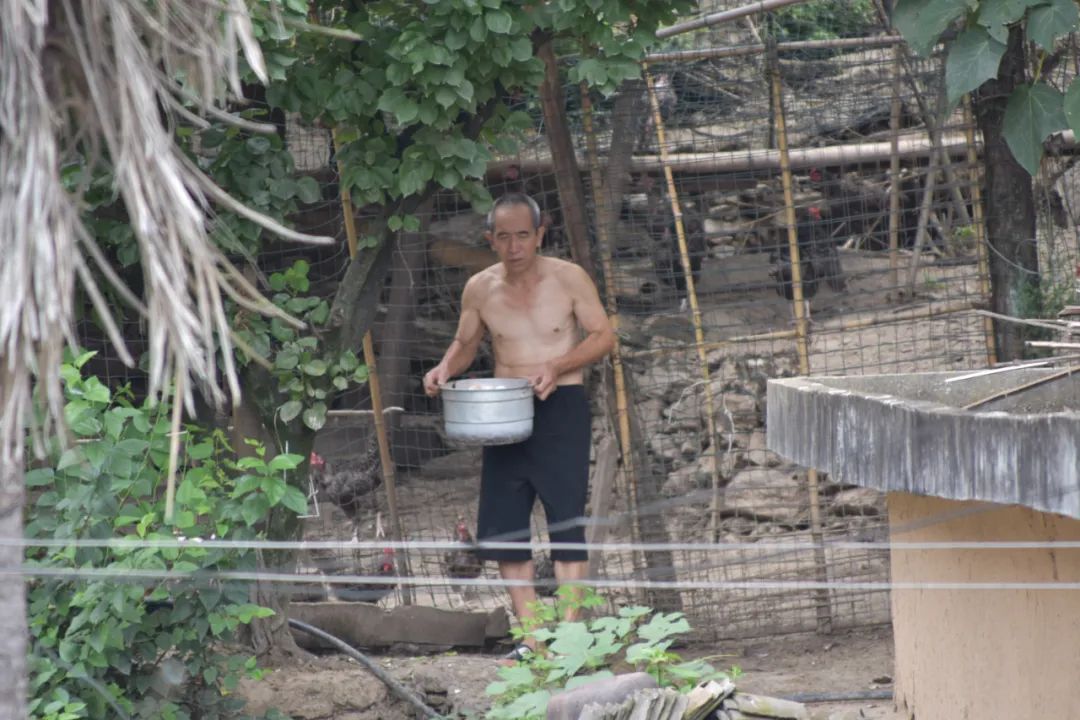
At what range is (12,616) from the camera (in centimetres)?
261

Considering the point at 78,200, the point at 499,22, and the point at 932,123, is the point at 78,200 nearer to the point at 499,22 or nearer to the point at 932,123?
the point at 499,22

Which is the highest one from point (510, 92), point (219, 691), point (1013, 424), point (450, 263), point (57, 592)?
point (510, 92)

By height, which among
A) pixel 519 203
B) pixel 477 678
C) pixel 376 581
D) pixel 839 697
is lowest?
pixel 839 697

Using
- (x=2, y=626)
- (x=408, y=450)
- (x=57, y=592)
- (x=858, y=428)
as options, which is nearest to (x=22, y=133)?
(x=2, y=626)

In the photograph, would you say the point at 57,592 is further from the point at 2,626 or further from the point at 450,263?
the point at 450,263

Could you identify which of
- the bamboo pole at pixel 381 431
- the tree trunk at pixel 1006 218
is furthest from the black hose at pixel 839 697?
the bamboo pole at pixel 381 431

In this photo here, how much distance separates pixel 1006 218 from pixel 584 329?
6.40 ft

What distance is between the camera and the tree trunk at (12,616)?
256 cm

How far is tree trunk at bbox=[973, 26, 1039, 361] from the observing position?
592 cm

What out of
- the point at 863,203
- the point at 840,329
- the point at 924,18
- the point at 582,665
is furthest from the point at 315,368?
the point at 863,203

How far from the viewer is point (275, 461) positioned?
14.1ft

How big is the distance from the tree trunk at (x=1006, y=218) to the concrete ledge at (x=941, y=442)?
2.21 m

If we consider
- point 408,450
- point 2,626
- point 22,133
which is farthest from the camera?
point 408,450

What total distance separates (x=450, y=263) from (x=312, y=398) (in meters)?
1.93
